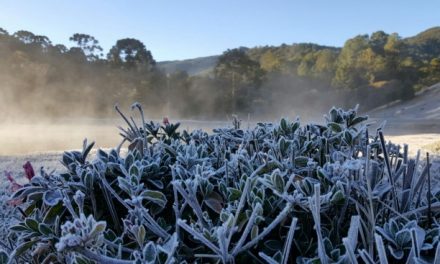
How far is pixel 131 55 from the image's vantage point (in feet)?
91.2

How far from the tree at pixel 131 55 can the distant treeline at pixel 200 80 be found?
0.07 metres

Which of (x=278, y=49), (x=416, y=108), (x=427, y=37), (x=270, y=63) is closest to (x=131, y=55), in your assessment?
(x=270, y=63)

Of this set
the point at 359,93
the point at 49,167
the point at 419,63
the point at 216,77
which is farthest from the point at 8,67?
the point at 419,63

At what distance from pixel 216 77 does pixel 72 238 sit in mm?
26697

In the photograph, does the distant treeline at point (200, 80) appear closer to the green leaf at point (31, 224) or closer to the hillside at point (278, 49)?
the hillside at point (278, 49)

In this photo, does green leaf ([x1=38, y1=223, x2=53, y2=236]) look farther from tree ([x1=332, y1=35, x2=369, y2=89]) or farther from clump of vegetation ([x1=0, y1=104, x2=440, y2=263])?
tree ([x1=332, y1=35, x2=369, y2=89])

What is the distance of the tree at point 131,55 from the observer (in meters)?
27.4

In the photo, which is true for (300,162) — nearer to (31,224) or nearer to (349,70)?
(31,224)

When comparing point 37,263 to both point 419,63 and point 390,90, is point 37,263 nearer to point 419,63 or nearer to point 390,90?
point 390,90

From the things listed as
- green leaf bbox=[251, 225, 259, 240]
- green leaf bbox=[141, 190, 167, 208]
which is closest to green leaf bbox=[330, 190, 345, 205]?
green leaf bbox=[251, 225, 259, 240]

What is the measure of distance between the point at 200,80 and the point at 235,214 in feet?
86.6

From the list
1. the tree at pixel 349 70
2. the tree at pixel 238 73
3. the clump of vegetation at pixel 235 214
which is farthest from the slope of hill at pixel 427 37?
the clump of vegetation at pixel 235 214

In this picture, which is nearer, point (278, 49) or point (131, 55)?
point (131, 55)

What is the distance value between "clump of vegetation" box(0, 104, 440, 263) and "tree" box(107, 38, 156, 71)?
2745 cm
